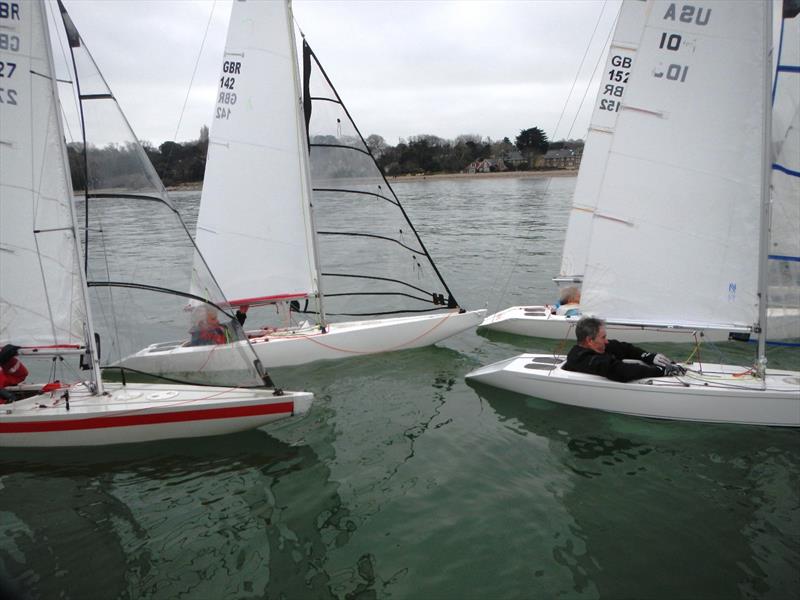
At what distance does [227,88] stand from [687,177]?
20.6 ft

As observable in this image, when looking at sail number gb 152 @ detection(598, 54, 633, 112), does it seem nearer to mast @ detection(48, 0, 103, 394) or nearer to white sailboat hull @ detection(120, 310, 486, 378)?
white sailboat hull @ detection(120, 310, 486, 378)

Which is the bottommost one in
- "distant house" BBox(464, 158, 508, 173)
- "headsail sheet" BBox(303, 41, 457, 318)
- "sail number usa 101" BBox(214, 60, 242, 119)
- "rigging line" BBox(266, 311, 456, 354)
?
"rigging line" BBox(266, 311, 456, 354)

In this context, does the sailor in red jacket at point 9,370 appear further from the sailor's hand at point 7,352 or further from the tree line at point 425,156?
the tree line at point 425,156

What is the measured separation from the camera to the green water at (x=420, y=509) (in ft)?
12.0

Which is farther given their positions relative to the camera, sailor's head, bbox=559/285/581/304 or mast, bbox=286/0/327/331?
sailor's head, bbox=559/285/581/304

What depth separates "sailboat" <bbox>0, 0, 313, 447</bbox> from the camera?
16.2 ft

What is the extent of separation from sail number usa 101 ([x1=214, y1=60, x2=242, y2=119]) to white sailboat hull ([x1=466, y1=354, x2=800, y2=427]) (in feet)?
18.4

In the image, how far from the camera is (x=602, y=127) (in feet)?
28.9

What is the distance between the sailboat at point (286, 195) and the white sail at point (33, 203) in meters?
2.10

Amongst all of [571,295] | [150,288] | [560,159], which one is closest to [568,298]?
[571,295]

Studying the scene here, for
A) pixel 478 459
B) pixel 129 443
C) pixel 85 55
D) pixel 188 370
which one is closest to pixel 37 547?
pixel 129 443

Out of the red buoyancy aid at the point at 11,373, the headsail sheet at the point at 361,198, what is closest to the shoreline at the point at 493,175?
the headsail sheet at the point at 361,198

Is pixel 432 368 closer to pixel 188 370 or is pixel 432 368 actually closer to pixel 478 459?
pixel 478 459

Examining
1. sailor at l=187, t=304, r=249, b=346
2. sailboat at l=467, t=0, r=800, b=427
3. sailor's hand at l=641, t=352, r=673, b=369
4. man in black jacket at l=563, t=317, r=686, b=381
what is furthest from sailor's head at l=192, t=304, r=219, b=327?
sailor's hand at l=641, t=352, r=673, b=369
